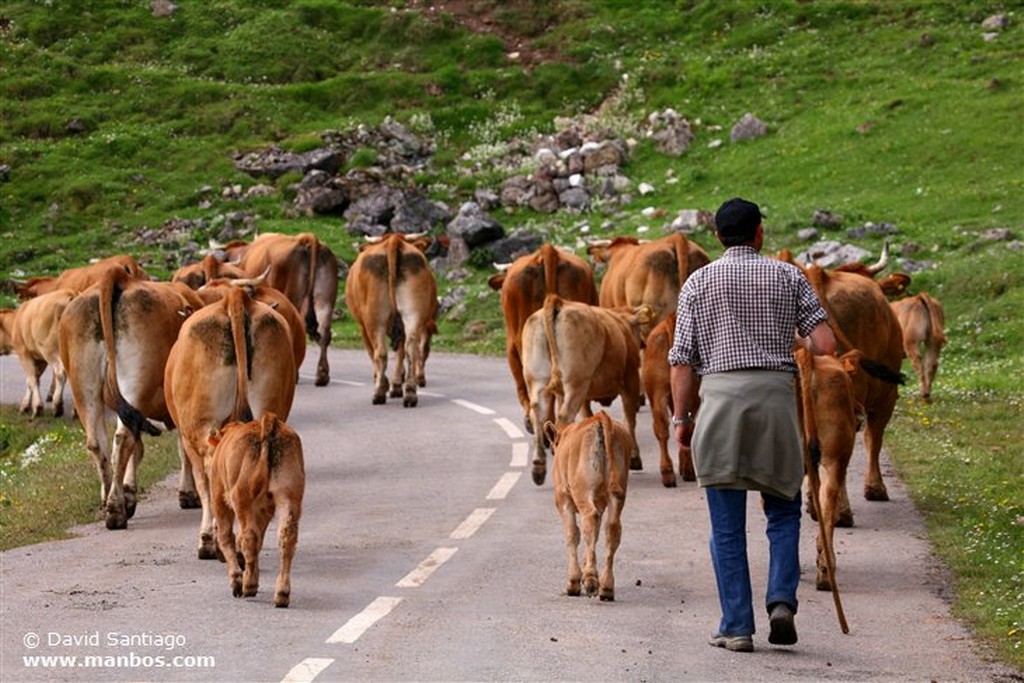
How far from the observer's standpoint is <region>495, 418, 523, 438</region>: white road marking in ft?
63.6

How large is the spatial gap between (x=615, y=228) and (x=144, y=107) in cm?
1919

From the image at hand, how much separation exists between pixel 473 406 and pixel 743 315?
13018 mm

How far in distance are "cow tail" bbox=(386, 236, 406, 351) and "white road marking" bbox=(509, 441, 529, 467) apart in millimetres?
4787

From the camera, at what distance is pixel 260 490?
10.7 m

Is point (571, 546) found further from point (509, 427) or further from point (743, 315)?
point (509, 427)

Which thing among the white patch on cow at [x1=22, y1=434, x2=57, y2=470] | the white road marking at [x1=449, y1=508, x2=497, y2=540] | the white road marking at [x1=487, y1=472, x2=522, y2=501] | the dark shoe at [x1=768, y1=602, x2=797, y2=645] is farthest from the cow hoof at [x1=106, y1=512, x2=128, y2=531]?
the dark shoe at [x1=768, y1=602, x2=797, y2=645]

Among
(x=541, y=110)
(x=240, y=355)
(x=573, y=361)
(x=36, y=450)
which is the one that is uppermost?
(x=240, y=355)

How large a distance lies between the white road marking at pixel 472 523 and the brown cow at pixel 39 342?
9645mm

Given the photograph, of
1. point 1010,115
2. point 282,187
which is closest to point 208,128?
point 282,187

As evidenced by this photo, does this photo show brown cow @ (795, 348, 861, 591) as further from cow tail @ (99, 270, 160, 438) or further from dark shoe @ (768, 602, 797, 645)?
cow tail @ (99, 270, 160, 438)

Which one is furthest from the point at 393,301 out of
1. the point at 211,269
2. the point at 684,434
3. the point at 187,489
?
the point at 684,434

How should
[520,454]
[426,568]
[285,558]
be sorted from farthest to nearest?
[520,454]
[426,568]
[285,558]

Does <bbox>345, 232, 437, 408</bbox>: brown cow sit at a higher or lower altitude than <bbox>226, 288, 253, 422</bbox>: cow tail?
lower

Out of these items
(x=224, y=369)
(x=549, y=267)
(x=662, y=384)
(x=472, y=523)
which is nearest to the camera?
(x=224, y=369)
